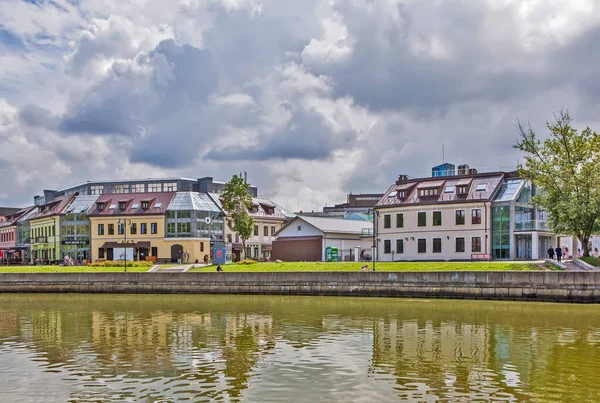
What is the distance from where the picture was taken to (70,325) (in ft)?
111

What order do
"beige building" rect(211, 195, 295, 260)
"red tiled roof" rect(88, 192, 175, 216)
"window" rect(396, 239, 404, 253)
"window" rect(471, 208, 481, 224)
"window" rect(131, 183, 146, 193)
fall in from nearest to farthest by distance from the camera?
"window" rect(471, 208, 481, 224) → "window" rect(396, 239, 404, 253) → "red tiled roof" rect(88, 192, 175, 216) → "beige building" rect(211, 195, 295, 260) → "window" rect(131, 183, 146, 193)

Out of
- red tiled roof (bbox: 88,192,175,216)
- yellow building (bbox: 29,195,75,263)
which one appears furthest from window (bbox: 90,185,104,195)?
red tiled roof (bbox: 88,192,175,216)

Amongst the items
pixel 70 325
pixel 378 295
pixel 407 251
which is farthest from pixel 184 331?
pixel 407 251

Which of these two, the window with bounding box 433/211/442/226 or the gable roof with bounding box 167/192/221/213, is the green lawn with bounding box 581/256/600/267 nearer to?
the window with bounding box 433/211/442/226

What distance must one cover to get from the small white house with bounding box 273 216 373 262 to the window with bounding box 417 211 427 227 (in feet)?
39.9

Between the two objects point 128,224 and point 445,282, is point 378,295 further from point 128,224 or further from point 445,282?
point 128,224

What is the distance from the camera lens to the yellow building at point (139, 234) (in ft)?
304

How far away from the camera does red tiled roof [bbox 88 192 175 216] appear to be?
9544 cm

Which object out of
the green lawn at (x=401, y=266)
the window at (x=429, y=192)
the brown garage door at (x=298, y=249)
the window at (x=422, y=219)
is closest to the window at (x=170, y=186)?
the brown garage door at (x=298, y=249)

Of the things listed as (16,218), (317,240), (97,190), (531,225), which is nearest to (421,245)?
(531,225)

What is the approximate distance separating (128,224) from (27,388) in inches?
3022

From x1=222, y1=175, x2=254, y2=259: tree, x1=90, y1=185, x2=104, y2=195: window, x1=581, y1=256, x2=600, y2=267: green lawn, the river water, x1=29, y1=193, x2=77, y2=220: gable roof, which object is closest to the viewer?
the river water

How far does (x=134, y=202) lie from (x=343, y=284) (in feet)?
180

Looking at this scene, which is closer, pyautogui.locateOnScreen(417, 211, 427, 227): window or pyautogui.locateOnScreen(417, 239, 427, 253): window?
pyautogui.locateOnScreen(417, 239, 427, 253): window
